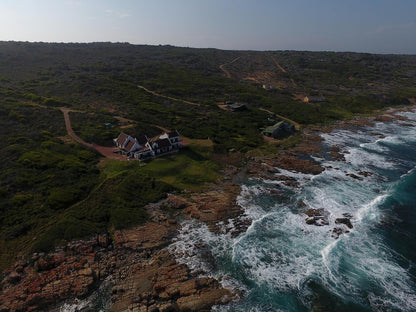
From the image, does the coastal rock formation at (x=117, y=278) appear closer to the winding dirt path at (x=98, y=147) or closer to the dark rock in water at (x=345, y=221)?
the dark rock in water at (x=345, y=221)

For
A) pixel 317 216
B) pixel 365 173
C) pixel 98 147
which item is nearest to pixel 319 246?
pixel 317 216

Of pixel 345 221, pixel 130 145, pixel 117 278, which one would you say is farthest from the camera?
pixel 130 145

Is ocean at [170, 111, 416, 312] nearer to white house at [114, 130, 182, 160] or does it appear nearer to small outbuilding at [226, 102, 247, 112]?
white house at [114, 130, 182, 160]

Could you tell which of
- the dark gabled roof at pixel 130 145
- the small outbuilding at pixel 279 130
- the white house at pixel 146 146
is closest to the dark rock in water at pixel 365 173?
the small outbuilding at pixel 279 130

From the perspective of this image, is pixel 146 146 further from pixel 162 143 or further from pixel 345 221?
pixel 345 221

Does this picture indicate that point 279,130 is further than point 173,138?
Yes

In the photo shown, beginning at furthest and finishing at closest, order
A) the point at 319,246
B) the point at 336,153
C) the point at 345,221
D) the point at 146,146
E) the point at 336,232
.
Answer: the point at 336,153, the point at 146,146, the point at 345,221, the point at 336,232, the point at 319,246

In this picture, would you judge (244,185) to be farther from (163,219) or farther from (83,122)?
(83,122)
